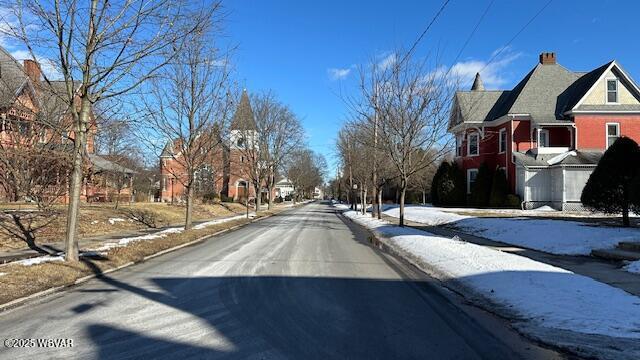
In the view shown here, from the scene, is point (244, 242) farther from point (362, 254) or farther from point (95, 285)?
point (95, 285)

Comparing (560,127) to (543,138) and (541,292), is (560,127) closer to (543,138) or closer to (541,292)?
(543,138)

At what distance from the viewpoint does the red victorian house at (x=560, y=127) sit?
35.1 m

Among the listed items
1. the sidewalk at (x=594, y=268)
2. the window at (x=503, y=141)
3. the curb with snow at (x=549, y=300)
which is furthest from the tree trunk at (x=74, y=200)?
the window at (x=503, y=141)

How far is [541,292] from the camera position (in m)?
8.55

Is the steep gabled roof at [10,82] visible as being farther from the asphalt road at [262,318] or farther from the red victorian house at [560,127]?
the red victorian house at [560,127]

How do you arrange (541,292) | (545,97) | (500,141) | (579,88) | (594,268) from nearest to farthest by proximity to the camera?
1. (541,292)
2. (594,268)
3. (579,88)
4. (545,97)
5. (500,141)

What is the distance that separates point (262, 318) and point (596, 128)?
117ft

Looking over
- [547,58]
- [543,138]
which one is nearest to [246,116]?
[543,138]

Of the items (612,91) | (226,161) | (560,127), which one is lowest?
(226,161)

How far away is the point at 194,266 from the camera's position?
39.4 feet

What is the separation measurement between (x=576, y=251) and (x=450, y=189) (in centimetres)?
3055

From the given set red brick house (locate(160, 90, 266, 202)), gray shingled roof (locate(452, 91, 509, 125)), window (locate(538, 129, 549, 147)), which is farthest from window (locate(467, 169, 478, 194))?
red brick house (locate(160, 90, 266, 202))

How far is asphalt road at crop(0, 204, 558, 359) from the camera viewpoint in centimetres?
557

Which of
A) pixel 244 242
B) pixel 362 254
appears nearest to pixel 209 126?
pixel 244 242
